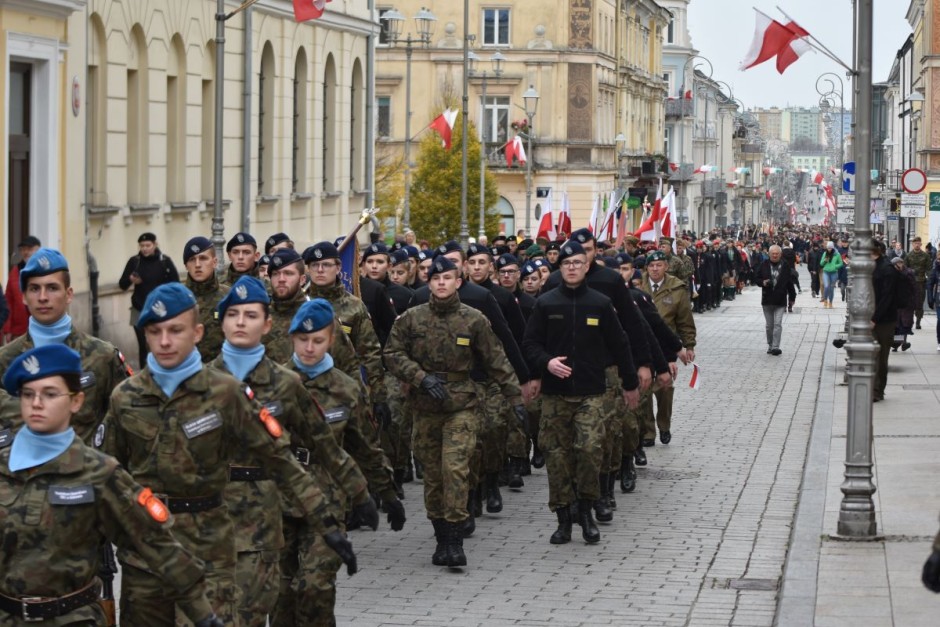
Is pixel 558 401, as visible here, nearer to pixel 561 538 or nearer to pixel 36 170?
pixel 561 538

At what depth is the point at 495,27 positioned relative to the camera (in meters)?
73.4

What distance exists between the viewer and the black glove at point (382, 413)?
13.3 metres

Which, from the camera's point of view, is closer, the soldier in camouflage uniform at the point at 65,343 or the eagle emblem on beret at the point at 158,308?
the eagle emblem on beret at the point at 158,308

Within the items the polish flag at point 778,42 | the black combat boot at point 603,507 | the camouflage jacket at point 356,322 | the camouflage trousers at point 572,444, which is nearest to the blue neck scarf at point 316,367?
the camouflage jacket at point 356,322

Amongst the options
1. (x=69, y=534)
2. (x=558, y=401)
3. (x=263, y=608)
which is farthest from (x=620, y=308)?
(x=69, y=534)

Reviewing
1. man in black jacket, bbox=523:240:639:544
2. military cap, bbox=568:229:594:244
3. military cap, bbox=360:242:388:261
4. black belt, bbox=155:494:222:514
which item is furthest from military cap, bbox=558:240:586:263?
black belt, bbox=155:494:222:514

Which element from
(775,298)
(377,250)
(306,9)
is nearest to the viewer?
(377,250)

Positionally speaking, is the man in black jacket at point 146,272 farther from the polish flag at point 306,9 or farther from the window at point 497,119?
the window at point 497,119

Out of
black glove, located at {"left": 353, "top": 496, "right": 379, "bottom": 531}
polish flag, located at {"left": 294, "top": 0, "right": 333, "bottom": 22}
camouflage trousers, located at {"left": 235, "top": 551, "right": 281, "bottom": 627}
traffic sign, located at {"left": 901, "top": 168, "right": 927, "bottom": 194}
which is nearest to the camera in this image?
camouflage trousers, located at {"left": 235, "top": 551, "right": 281, "bottom": 627}

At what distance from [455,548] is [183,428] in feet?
15.5

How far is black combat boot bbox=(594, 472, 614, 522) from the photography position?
13.7m

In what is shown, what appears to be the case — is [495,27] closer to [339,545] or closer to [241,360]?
[241,360]

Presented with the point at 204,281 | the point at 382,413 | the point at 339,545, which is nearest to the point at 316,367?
the point at 339,545

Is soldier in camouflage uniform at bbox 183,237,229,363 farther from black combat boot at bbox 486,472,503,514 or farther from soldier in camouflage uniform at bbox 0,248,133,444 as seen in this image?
soldier in camouflage uniform at bbox 0,248,133,444
